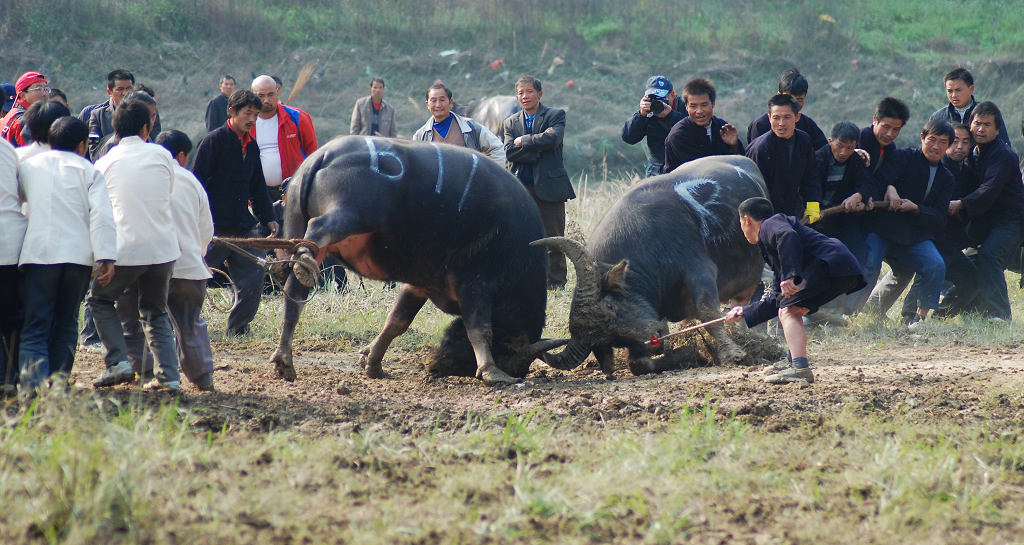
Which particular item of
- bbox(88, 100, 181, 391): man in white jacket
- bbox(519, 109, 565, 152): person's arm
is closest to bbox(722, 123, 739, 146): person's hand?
bbox(519, 109, 565, 152): person's arm

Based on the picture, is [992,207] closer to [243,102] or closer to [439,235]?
[439,235]

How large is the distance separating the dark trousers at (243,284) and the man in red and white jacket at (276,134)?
0.68 meters

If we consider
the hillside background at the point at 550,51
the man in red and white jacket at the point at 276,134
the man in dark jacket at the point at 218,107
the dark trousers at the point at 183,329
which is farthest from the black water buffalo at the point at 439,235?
the hillside background at the point at 550,51

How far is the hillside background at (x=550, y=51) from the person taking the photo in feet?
61.8

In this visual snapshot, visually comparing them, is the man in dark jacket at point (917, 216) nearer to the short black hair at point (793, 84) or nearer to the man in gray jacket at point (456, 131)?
the short black hair at point (793, 84)

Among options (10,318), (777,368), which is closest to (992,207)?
(777,368)

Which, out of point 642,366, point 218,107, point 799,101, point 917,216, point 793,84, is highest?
point 793,84

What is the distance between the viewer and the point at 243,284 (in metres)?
7.97

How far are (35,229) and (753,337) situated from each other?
4.60 m

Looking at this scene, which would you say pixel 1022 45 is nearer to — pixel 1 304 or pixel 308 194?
pixel 308 194

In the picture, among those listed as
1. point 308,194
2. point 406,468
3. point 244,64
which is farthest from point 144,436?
point 244,64

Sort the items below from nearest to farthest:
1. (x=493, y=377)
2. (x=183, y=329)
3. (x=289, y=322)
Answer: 1. (x=183, y=329)
2. (x=289, y=322)
3. (x=493, y=377)

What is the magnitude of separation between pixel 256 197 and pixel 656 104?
3341 millimetres

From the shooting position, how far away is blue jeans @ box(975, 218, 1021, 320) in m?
8.72
